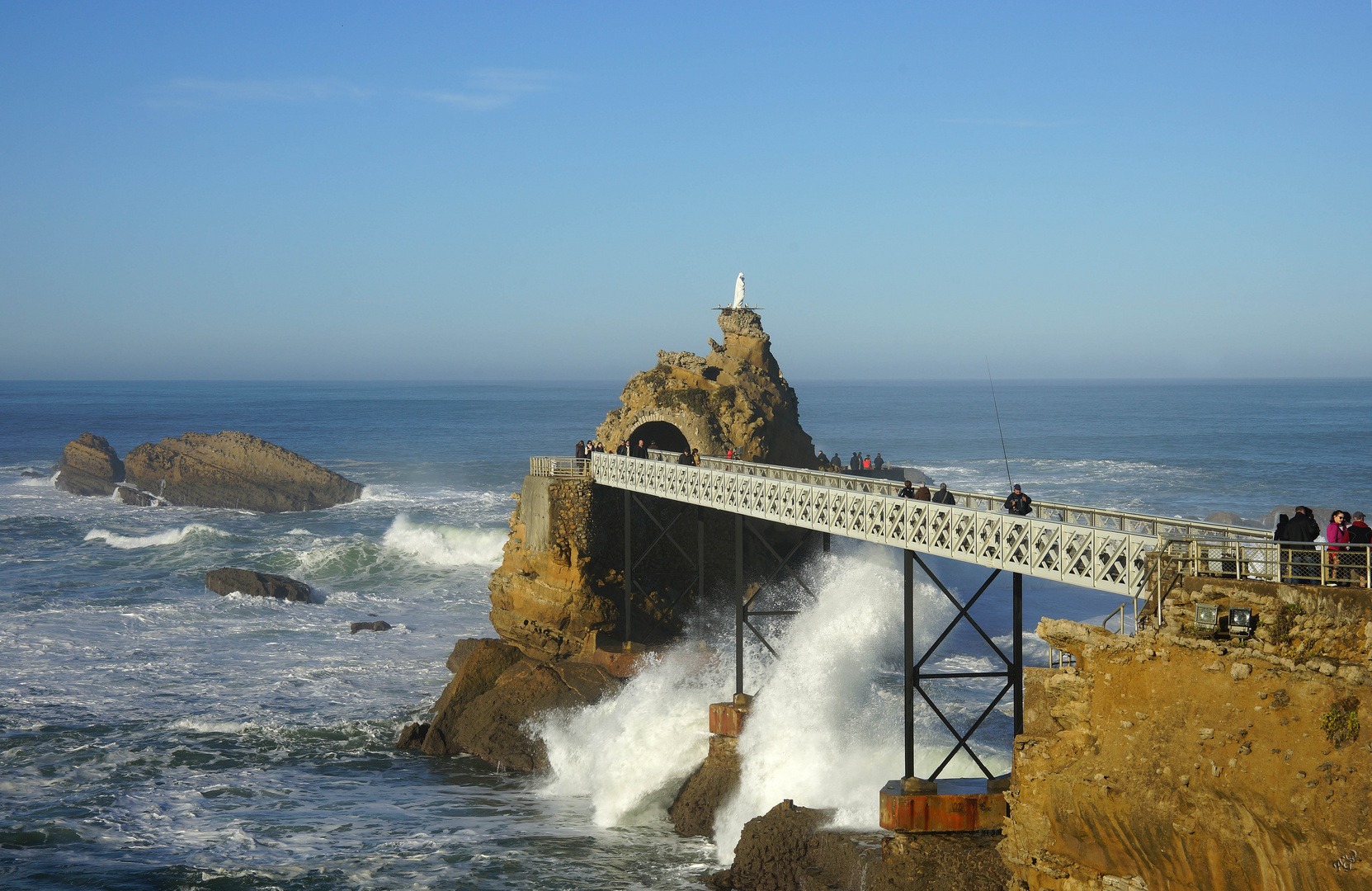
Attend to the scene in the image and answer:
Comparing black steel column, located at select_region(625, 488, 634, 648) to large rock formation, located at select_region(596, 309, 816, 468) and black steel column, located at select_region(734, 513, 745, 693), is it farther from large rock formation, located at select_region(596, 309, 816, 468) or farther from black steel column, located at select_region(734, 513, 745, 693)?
black steel column, located at select_region(734, 513, 745, 693)

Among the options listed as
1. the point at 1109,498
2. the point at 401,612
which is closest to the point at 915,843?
the point at 401,612

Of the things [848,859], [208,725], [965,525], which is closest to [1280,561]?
[965,525]

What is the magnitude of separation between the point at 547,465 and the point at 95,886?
14018mm

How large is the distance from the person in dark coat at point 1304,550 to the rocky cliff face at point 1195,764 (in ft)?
1.53

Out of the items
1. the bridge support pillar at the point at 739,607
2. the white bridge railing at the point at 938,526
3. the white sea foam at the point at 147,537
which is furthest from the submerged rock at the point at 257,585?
the bridge support pillar at the point at 739,607

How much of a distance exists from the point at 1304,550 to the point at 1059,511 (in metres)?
5.63

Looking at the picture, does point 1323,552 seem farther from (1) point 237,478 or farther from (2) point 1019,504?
(1) point 237,478

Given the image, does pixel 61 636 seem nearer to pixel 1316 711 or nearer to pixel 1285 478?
pixel 1316 711

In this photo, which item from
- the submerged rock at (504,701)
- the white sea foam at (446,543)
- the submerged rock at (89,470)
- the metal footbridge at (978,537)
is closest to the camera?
the metal footbridge at (978,537)

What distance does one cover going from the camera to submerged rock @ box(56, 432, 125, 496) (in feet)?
210

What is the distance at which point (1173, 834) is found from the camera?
10.3m

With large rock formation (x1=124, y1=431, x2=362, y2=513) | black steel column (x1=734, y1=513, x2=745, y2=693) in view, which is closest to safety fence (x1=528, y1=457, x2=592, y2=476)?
black steel column (x1=734, y1=513, x2=745, y2=693)

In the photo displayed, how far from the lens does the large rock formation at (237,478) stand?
60.8m

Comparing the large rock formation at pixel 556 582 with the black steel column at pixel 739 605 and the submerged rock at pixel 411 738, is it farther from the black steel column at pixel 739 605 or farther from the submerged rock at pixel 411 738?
the black steel column at pixel 739 605
